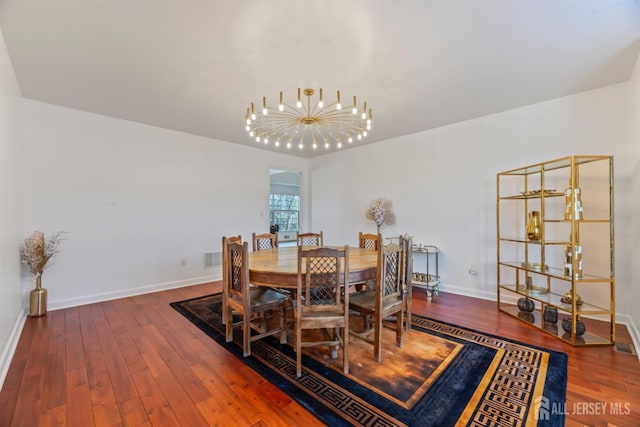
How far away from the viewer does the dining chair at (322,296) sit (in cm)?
209

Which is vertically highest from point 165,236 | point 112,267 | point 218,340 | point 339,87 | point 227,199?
point 339,87

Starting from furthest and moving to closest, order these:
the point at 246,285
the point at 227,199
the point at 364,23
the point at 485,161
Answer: the point at 227,199 < the point at 485,161 < the point at 246,285 < the point at 364,23

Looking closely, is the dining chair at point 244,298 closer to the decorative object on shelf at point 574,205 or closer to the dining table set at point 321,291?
the dining table set at point 321,291

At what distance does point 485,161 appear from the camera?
153 inches

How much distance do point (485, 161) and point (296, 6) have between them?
3.35 metres

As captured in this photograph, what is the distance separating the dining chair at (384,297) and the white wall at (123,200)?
11.0ft

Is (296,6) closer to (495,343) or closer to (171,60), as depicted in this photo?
(171,60)

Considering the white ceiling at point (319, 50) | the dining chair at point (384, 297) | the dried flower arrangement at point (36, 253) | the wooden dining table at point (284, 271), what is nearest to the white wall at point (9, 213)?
the dried flower arrangement at point (36, 253)

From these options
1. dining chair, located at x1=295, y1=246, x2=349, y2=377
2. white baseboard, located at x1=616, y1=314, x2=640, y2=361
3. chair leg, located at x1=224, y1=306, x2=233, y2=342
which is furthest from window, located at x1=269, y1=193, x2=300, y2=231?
white baseboard, located at x1=616, y1=314, x2=640, y2=361

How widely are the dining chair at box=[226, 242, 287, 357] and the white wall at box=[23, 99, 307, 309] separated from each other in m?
2.40

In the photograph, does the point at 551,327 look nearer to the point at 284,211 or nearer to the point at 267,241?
the point at 267,241

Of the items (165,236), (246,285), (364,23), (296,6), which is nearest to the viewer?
(296,6)

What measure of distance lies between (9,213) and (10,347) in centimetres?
120

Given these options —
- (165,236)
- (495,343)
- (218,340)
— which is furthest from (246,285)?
(165,236)
